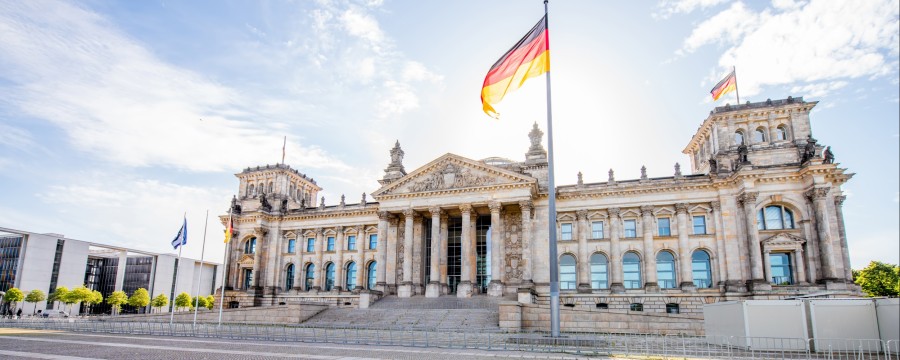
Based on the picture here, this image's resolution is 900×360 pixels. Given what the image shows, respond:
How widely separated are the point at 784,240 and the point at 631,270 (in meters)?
12.0

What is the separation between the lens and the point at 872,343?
2116 cm

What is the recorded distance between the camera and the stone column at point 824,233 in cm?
3950

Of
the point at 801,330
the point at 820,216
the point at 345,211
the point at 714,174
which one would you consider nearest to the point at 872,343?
the point at 801,330

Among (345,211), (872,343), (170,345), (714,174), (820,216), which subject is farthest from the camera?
(345,211)

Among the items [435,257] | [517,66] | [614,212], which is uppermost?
[517,66]

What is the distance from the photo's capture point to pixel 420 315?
39.2m

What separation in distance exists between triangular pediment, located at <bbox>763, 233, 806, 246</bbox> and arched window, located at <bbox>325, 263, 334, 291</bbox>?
41.9 metres

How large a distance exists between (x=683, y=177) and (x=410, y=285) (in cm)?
2611

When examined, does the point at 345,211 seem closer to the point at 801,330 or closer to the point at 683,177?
the point at 683,177

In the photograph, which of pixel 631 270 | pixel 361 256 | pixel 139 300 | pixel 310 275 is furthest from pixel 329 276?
pixel 139 300

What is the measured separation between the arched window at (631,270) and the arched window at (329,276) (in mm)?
30783

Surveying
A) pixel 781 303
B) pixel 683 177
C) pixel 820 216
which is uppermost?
pixel 683 177

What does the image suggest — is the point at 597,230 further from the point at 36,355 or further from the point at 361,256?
the point at 36,355

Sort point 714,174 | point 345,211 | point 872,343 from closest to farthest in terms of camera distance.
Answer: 1. point 872,343
2. point 714,174
3. point 345,211
